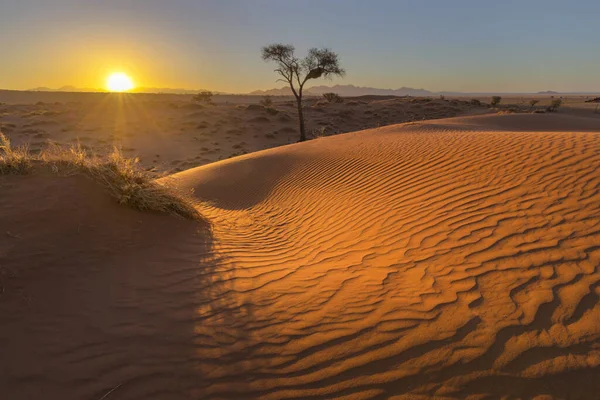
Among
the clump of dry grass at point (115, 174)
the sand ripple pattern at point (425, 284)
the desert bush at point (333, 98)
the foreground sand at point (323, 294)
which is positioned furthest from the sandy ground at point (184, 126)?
the sand ripple pattern at point (425, 284)

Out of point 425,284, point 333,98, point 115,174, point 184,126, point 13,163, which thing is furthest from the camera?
point 333,98

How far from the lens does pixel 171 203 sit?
5.23m

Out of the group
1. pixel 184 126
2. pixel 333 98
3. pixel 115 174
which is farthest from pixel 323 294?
pixel 333 98

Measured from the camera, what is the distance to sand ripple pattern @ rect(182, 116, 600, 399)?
2521 mm

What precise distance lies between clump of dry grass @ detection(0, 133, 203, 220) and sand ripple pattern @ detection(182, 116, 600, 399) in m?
0.99

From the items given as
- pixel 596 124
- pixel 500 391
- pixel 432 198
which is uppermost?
pixel 596 124

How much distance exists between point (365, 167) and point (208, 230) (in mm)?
4164

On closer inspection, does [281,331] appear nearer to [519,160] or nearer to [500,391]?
[500,391]

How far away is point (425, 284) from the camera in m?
3.62

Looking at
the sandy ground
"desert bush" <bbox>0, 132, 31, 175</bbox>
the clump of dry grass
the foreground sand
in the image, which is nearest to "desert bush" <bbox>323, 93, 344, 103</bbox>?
the sandy ground

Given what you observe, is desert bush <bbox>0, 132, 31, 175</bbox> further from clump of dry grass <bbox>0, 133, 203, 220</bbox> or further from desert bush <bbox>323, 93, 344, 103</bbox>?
desert bush <bbox>323, 93, 344, 103</bbox>

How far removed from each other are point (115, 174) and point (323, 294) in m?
3.74

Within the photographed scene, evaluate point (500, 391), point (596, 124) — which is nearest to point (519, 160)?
point (500, 391)

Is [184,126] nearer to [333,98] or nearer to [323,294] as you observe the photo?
[333,98]
